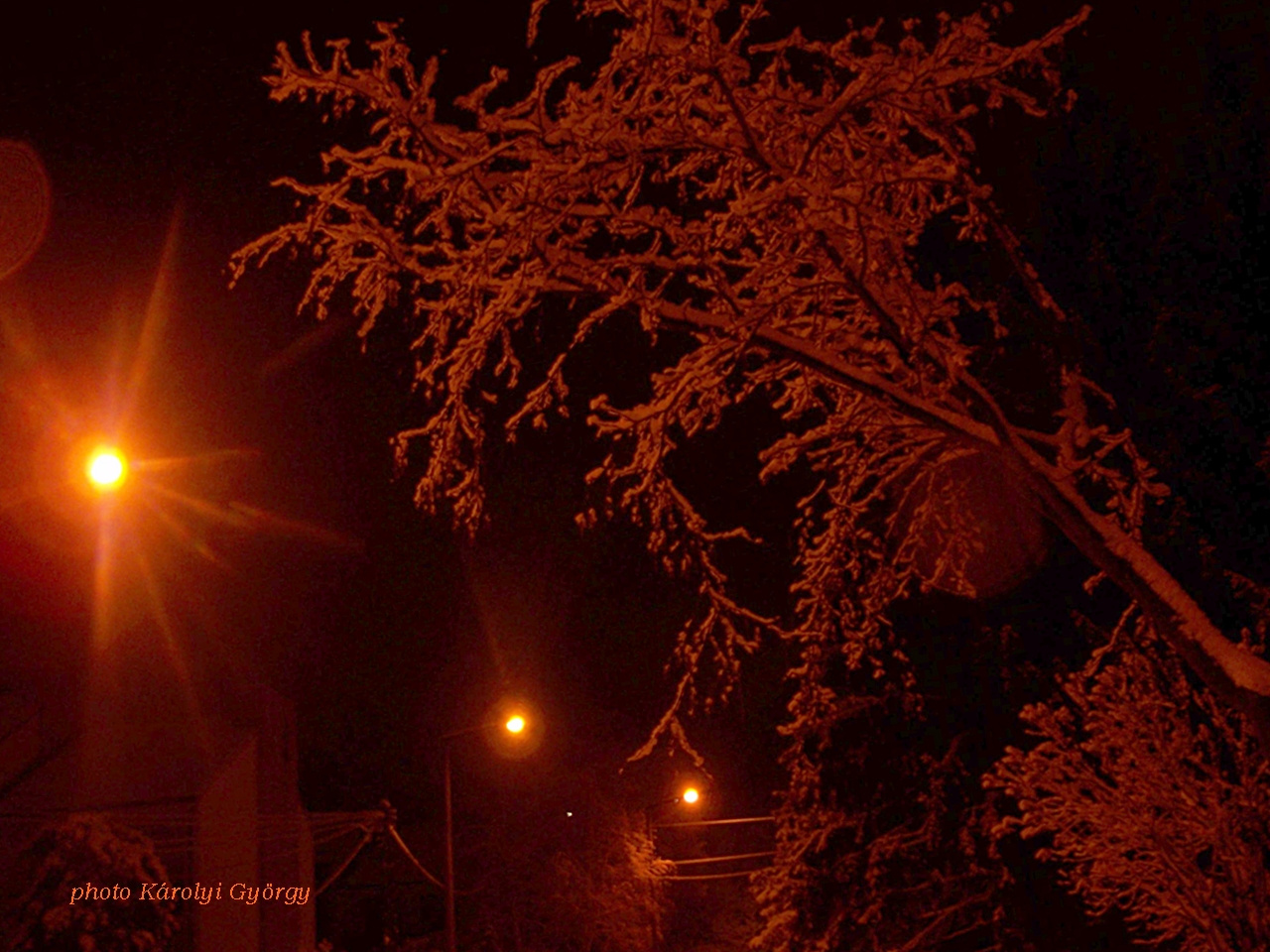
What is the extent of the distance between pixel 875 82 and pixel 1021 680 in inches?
392

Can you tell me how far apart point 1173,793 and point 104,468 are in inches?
288

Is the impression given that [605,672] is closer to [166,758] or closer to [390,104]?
[166,758]

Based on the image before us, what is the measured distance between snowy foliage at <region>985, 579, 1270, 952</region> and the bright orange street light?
6.31 meters

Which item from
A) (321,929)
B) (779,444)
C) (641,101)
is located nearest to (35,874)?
(779,444)

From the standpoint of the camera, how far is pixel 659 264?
5516mm

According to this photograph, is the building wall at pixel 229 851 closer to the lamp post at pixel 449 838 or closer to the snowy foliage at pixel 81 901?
the lamp post at pixel 449 838

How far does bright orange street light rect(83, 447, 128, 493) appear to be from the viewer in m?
8.09

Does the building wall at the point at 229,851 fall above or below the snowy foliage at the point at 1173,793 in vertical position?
above

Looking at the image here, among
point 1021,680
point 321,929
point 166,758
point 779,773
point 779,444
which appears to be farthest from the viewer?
point 321,929

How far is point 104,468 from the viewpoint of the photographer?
8109mm

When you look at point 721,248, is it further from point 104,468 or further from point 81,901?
point 81,901

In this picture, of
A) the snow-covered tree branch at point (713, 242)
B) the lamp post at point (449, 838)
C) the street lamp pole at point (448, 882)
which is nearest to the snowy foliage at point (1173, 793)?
the snow-covered tree branch at point (713, 242)

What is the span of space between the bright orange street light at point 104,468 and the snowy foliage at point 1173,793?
6315mm

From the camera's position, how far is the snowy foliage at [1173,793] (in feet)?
28.7
